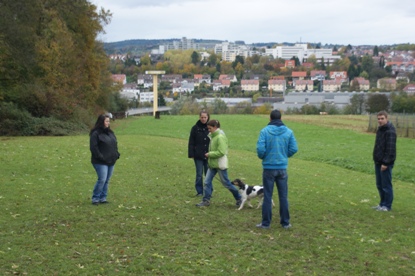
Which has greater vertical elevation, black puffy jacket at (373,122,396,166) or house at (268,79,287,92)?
house at (268,79,287,92)

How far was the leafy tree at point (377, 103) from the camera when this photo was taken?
9775cm

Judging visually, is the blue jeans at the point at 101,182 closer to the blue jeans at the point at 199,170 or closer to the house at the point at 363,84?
the blue jeans at the point at 199,170

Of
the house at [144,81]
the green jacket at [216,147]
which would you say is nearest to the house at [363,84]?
the house at [144,81]

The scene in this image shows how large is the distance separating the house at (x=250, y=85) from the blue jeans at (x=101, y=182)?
542 ft

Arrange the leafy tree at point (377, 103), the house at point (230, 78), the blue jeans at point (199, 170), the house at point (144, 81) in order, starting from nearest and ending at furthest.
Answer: the blue jeans at point (199, 170)
the leafy tree at point (377, 103)
the house at point (144, 81)
the house at point (230, 78)

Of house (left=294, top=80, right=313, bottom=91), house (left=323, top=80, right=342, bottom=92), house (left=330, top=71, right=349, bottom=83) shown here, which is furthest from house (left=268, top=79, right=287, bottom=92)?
house (left=330, top=71, right=349, bottom=83)

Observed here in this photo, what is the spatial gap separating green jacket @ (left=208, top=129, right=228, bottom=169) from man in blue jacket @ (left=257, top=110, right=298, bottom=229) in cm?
185

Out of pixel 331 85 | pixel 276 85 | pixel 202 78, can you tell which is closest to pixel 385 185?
pixel 276 85

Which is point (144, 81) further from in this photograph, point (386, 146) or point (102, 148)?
point (386, 146)

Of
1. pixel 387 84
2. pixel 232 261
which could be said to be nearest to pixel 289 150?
pixel 232 261

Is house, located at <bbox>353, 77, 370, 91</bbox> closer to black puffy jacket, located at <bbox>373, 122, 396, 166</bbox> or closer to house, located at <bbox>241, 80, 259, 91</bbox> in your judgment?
house, located at <bbox>241, 80, 259, 91</bbox>

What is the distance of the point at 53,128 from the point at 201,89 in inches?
5685

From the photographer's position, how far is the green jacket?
1159 centimetres

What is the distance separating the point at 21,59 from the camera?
3584 cm
